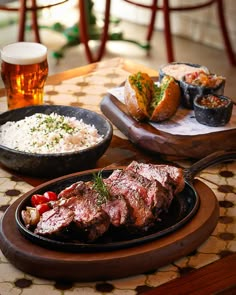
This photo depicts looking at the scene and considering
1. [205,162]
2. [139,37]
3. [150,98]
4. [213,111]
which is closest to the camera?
[205,162]

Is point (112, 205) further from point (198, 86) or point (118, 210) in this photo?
point (198, 86)

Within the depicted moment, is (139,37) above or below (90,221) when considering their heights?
below

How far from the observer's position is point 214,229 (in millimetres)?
1896

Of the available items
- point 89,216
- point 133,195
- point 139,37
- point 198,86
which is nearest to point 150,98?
point 198,86

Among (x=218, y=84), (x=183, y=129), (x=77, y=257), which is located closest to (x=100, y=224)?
(x=77, y=257)

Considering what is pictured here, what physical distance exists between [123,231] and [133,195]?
0.09 meters

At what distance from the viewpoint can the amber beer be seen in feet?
8.03

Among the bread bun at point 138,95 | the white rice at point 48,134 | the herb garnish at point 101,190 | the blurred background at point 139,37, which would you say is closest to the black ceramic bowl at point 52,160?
the white rice at point 48,134

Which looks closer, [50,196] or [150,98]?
[50,196]

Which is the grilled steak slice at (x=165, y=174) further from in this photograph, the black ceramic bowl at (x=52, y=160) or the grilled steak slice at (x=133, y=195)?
the black ceramic bowl at (x=52, y=160)

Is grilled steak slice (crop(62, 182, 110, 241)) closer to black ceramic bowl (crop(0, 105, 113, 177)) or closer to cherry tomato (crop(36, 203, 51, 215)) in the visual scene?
cherry tomato (crop(36, 203, 51, 215))

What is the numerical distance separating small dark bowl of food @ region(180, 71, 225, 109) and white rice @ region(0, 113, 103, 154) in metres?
0.35

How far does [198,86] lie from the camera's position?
2.43 m

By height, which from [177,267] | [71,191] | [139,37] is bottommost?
[139,37]
